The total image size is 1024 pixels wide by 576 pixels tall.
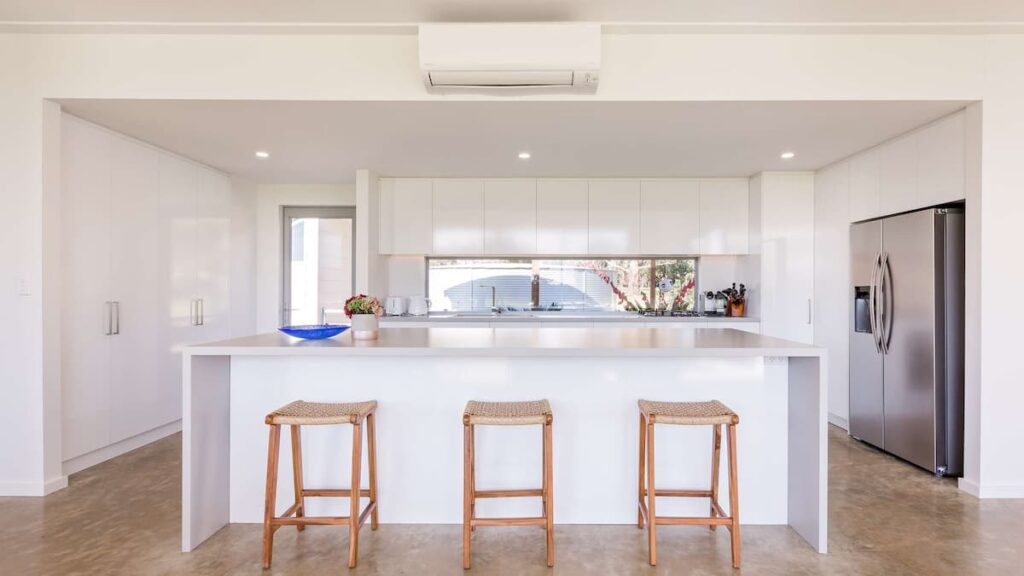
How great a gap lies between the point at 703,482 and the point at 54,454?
3678 mm

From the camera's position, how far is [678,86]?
270 cm

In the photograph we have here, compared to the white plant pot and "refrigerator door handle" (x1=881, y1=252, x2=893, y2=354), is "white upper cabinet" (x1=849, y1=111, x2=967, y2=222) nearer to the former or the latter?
"refrigerator door handle" (x1=881, y1=252, x2=893, y2=354)

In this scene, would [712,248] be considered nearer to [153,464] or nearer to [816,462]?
[816,462]

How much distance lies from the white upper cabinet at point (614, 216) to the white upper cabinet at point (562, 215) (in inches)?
3.1

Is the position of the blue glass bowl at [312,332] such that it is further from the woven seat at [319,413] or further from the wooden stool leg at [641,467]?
→ the wooden stool leg at [641,467]

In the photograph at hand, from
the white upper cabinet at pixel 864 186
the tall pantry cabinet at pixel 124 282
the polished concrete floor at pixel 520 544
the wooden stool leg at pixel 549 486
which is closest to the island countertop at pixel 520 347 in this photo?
the wooden stool leg at pixel 549 486

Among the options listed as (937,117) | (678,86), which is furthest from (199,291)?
(937,117)

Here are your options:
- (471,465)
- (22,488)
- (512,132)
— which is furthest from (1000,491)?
(22,488)

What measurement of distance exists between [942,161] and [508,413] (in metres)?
3.16

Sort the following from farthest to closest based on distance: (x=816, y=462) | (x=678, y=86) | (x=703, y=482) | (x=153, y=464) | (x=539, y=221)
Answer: (x=539, y=221), (x=153, y=464), (x=678, y=86), (x=703, y=482), (x=816, y=462)

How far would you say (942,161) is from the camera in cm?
301

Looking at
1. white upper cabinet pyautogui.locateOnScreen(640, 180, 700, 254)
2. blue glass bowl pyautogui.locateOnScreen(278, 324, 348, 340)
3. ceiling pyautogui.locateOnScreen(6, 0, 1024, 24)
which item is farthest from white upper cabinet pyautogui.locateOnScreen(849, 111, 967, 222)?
blue glass bowl pyautogui.locateOnScreen(278, 324, 348, 340)

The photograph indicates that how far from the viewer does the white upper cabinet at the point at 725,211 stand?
4.70 meters

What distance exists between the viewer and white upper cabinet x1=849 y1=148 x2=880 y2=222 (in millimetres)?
3572
